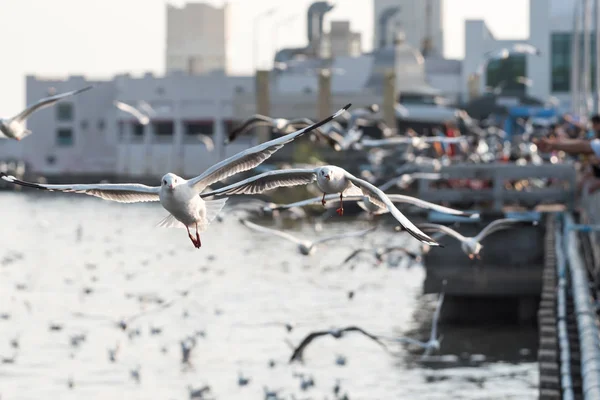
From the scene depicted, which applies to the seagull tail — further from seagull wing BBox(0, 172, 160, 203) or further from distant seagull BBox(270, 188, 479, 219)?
distant seagull BBox(270, 188, 479, 219)

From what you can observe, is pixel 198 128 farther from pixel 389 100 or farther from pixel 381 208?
pixel 381 208

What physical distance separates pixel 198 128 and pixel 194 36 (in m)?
68.6

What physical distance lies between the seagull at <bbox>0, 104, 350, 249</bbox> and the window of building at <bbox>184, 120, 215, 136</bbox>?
3336 inches

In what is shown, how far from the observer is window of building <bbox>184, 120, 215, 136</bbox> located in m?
97.1

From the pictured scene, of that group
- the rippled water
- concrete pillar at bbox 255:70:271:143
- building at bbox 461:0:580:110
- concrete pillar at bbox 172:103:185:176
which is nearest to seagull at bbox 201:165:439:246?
the rippled water

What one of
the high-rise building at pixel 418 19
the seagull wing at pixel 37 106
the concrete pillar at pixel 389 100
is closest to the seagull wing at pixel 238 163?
the seagull wing at pixel 37 106

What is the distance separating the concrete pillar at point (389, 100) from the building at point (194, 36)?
270 feet

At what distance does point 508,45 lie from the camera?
295 ft

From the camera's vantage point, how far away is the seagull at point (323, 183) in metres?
11.7

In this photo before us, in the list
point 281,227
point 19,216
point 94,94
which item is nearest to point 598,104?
point 281,227

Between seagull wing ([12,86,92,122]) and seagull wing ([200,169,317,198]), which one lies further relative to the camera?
seagull wing ([12,86,92,122])

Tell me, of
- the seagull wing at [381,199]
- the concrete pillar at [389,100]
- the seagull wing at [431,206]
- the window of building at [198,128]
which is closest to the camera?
the seagull wing at [381,199]

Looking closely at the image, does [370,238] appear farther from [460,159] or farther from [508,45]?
[508,45]

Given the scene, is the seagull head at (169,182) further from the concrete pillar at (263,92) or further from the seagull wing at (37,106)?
the concrete pillar at (263,92)
